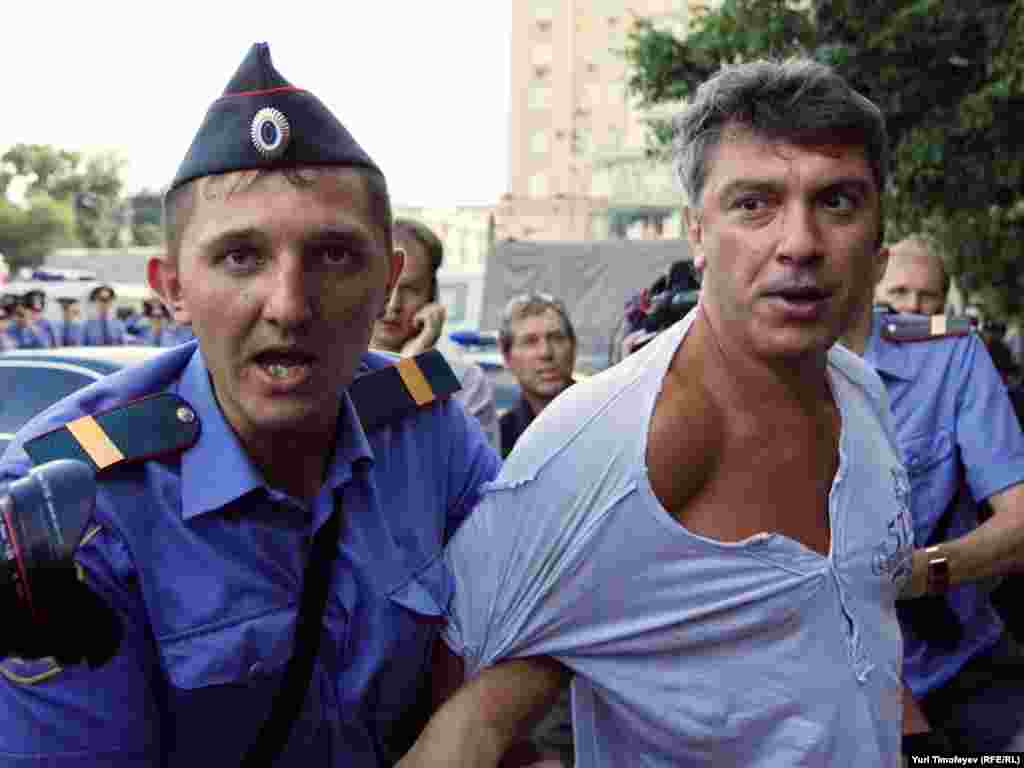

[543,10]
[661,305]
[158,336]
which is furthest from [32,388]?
[543,10]

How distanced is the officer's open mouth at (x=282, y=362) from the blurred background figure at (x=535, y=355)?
3887 millimetres

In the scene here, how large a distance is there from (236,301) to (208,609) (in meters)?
0.43

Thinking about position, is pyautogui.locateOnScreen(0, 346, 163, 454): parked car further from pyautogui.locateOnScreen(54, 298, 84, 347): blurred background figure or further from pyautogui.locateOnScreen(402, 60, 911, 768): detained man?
pyautogui.locateOnScreen(54, 298, 84, 347): blurred background figure

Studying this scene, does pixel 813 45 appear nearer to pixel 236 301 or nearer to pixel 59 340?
pixel 236 301

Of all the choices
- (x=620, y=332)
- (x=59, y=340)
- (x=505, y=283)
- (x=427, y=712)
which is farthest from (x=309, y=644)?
(x=59, y=340)

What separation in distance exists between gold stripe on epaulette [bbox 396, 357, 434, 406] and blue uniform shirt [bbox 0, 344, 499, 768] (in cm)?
21

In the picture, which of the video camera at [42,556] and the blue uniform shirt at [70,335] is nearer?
the video camera at [42,556]

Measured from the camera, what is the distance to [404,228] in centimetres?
498

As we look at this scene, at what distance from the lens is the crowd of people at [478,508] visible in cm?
190

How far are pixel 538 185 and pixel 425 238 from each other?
6726 centimetres

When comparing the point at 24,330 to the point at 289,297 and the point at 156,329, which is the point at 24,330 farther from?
the point at 289,297

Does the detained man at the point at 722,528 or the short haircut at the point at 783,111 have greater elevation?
the short haircut at the point at 783,111

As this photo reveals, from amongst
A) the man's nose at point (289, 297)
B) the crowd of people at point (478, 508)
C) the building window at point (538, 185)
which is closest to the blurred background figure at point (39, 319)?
the crowd of people at point (478, 508)

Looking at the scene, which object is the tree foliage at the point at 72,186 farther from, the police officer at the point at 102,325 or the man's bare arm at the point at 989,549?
the man's bare arm at the point at 989,549
